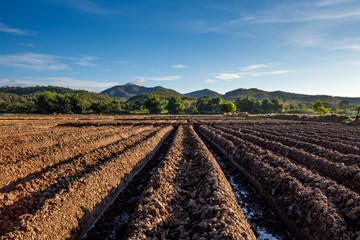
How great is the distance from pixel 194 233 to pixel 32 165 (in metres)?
7.28

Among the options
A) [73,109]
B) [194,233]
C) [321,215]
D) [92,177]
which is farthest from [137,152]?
[73,109]

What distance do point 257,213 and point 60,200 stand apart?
563 cm

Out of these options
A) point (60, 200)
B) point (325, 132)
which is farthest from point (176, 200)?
point (325, 132)

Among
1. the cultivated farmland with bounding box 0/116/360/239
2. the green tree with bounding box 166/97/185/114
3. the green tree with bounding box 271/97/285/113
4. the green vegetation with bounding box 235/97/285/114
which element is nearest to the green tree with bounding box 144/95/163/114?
the green tree with bounding box 166/97/185/114

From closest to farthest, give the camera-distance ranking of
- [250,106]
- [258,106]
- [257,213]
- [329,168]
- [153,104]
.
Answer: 1. [257,213]
2. [329,168]
3. [153,104]
4. [258,106]
5. [250,106]

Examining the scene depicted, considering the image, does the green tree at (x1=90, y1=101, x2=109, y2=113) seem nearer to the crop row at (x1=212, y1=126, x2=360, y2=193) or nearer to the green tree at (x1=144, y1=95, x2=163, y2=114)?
the green tree at (x1=144, y1=95, x2=163, y2=114)

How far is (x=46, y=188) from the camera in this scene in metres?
5.66

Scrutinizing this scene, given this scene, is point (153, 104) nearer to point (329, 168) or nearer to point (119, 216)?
point (329, 168)

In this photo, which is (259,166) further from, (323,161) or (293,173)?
(323,161)

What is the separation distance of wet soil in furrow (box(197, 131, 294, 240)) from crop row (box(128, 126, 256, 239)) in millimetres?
858

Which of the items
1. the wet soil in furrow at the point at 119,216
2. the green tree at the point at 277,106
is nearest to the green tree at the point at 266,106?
the green tree at the point at 277,106

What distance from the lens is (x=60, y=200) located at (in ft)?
15.3

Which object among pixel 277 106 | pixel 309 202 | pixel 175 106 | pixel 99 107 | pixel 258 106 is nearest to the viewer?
pixel 309 202

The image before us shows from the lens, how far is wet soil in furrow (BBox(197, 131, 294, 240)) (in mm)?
4875
